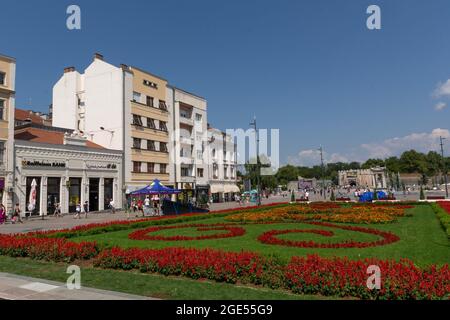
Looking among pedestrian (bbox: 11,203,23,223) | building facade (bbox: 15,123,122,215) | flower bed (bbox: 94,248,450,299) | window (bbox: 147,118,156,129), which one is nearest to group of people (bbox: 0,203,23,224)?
pedestrian (bbox: 11,203,23,223)

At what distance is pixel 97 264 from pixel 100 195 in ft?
111

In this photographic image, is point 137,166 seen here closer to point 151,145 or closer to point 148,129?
point 151,145

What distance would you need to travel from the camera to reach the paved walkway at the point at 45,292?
24.5ft

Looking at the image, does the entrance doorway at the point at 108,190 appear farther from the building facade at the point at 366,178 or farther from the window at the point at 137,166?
the building facade at the point at 366,178

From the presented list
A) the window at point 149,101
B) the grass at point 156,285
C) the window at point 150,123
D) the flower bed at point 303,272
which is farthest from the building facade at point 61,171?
the flower bed at point 303,272

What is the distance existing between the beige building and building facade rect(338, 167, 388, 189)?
102m

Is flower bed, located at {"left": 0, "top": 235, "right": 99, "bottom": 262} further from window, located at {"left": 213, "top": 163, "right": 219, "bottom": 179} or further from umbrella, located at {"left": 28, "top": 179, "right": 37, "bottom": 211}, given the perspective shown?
window, located at {"left": 213, "top": 163, "right": 219, "bottom": 179}

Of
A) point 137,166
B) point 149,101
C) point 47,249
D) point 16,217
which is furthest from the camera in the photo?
point 149,101

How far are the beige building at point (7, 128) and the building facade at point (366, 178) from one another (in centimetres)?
10237

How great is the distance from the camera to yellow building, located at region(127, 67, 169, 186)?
162 ft

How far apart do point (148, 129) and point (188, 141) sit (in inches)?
410

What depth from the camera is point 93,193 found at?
140ft

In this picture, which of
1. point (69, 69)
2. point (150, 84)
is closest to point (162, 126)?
point (150, 84)

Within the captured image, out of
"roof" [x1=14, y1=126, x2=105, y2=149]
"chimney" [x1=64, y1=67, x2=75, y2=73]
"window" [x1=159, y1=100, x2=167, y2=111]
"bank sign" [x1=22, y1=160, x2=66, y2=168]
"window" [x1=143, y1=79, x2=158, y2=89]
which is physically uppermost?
"chimney" [x1=64, y1=67, x2=75, y2=73]
